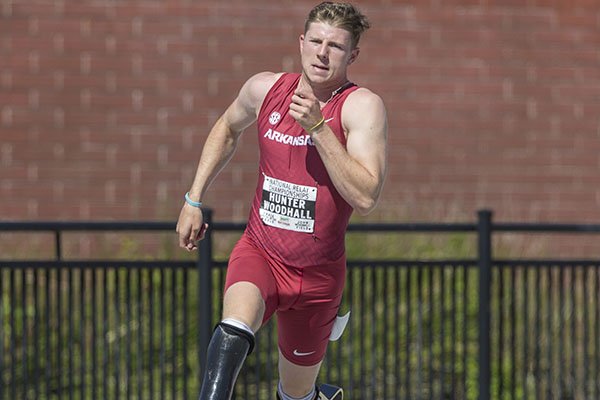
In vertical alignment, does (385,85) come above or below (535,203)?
above

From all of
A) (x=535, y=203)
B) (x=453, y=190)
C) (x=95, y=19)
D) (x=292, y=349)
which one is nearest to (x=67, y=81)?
(x=95, y=19)

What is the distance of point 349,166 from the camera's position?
594 cm

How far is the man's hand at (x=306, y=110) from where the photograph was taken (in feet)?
19.2

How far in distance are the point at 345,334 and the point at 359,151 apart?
3.00 meters

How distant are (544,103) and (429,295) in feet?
12.0

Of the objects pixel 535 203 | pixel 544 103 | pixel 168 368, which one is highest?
pixel 544 103

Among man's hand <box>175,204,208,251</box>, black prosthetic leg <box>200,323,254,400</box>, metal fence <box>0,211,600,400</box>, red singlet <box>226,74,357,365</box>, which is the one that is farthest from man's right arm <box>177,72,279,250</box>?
metal fence <box>0,211,600,400</box>

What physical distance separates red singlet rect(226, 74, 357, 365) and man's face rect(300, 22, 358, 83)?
5.9 inches

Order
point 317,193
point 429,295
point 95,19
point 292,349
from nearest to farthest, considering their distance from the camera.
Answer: point 317,193
point 292,349
point 429,295
point 95,19

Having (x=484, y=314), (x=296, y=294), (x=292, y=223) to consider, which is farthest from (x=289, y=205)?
(x=484, y=314)

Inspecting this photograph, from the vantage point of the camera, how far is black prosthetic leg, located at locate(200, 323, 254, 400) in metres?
6.01

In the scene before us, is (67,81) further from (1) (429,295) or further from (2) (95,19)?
(1) (429,295)

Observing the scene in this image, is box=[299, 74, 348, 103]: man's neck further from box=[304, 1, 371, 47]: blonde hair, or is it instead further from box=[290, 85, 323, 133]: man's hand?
box=[290, 85, 323, 133]: man's hand

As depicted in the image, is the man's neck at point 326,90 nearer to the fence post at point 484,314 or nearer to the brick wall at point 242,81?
the fence post at point 484,314
